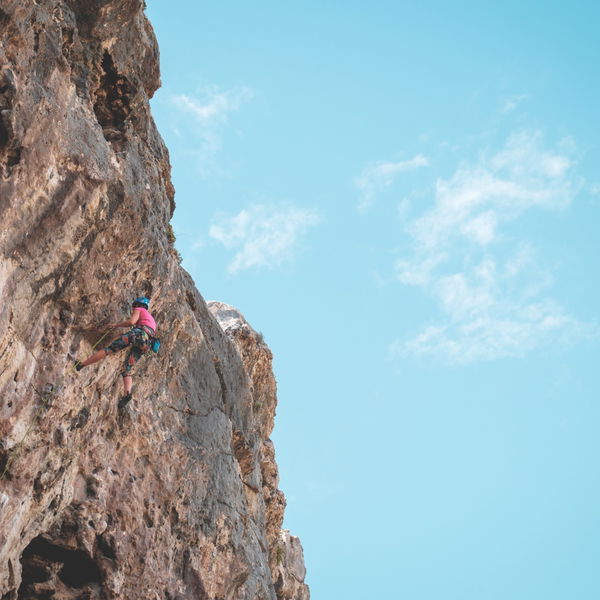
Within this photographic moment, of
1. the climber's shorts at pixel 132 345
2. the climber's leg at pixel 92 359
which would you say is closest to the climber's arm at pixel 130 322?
the climber's shorts at pixel 132 345

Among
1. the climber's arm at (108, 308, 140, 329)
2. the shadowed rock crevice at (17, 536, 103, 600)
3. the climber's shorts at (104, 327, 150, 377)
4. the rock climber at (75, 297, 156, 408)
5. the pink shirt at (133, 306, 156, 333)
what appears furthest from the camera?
the pink shirt at (133, 306, 156, 333)

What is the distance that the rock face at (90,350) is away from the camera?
37.5ft

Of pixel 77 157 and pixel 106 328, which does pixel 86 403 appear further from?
pixel 77 157

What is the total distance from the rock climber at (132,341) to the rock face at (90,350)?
311 millimetres

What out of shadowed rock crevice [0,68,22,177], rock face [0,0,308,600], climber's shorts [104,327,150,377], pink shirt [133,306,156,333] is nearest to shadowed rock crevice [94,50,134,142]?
rock face [0,0,308,600]

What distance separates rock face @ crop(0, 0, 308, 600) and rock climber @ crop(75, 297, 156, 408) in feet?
1.02

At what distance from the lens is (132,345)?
1399 cm

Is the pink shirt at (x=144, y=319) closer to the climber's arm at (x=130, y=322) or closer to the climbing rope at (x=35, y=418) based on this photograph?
the climber's arm at (x=130, y=322)

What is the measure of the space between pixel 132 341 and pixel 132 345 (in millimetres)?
121

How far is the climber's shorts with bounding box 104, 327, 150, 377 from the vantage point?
541 inches

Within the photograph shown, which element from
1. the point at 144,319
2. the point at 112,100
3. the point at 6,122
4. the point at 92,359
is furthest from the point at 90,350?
the point at 112,100

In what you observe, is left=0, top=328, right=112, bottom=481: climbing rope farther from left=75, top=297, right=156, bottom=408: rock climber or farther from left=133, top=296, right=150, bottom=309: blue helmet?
left=133, top=296, right=150, bottom=309: blue helmet

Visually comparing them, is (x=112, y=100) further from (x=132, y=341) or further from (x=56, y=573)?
(x=56, y=573)

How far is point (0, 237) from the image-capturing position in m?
10.7
